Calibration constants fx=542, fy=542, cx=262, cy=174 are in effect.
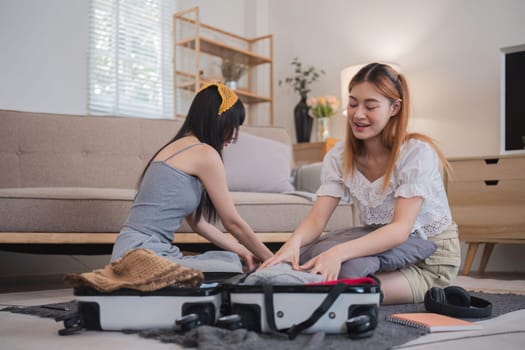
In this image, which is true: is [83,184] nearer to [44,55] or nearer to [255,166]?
[255,166]

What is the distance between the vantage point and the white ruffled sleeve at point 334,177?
1.69m

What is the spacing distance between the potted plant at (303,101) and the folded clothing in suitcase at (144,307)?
323 centimetres

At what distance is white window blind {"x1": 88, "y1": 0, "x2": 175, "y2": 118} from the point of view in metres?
3.79

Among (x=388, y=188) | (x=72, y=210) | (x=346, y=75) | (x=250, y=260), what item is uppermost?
(x=346, y=75)

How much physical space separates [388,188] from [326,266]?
0.41 meters

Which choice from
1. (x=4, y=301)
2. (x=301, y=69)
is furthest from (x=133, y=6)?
(x=4, y=301)

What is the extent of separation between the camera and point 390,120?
64.6 inches

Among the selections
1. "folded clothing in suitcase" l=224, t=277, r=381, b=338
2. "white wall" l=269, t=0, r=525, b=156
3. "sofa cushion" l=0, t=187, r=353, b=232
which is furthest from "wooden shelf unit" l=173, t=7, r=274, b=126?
"folded clothing in suitcase" l=224, t=277, r=381, b=338

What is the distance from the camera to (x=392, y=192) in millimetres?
1624

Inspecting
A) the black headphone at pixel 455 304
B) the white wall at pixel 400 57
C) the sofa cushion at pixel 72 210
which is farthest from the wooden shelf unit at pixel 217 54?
the black headphone at pixel 455 304

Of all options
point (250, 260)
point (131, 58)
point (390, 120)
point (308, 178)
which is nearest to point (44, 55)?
point (131, 58)

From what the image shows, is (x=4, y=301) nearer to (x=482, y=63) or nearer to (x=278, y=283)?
(x=278, y=283)

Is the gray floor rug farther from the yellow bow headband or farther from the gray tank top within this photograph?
the yellow bow headband

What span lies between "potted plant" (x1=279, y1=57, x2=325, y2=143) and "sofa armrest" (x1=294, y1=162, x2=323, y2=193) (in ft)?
4.27
